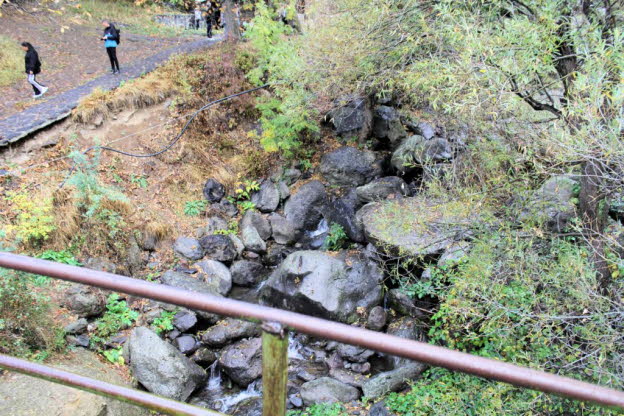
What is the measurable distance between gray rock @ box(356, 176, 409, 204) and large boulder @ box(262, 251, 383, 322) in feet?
5.40

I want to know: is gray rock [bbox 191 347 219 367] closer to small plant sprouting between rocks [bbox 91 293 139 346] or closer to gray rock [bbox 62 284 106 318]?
small plant sprouting between rocks [bbox 91 293 139 346]

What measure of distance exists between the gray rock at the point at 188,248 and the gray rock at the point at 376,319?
3.95m

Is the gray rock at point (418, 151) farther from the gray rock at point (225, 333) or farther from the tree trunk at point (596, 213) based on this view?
the gray rock at point (225, 333)

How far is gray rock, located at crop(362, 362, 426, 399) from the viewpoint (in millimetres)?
6305

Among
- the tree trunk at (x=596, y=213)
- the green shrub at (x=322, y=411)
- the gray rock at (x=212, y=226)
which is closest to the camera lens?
the tree trunk at (x=596, y=213)

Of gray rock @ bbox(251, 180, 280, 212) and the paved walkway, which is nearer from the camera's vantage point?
the paved walkway

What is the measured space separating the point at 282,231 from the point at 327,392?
4.61 metres

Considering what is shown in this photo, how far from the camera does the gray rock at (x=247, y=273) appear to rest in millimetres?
9141

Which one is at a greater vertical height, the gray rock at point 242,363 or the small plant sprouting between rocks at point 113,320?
the small plant sprouting between rocks at point 113,320

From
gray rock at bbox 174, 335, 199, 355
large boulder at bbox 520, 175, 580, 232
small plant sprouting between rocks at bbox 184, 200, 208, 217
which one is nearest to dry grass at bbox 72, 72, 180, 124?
small plant sprouting between rocks at bbox 184, 200, 208, 217

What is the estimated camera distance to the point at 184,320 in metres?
7.48

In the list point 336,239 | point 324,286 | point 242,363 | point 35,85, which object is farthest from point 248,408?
point 35,85

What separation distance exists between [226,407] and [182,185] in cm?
582

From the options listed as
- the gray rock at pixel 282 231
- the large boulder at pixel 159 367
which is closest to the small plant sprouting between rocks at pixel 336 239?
the gray rock at pixel 282 231
